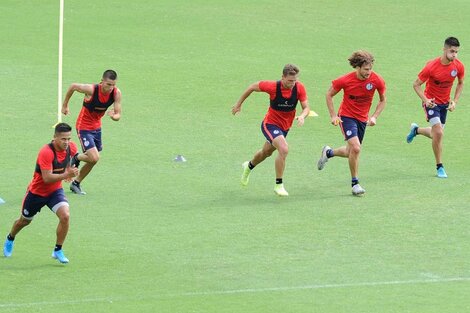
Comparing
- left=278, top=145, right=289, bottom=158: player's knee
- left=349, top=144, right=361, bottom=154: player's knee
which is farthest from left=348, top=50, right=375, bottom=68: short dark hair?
left=278, top=145, right=289, bottom=158: player's knee

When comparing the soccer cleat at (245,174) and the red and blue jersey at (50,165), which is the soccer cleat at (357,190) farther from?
the red and blue jersey at (50,165)

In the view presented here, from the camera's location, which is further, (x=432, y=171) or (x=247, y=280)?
(x=432, y=171)

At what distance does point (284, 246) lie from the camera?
60.1 feet

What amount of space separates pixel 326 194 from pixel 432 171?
2.76m

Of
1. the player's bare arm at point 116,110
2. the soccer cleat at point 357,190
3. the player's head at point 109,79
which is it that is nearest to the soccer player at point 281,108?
the soccer cleat at point 357,190

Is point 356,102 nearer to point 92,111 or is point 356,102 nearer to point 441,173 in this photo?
point 441,173

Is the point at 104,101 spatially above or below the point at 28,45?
above

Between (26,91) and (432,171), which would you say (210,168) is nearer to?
(432,171)

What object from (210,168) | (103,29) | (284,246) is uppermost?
(284,246)

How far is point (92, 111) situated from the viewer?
2170cm

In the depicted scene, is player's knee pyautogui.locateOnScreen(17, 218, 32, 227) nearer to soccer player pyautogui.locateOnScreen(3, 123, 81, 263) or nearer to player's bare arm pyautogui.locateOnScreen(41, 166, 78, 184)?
soccer player pyautogui.locateOnScreen(3, 123, 81, 263)

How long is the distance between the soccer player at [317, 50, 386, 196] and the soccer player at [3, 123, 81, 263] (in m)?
5.63

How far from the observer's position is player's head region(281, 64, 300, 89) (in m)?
21.1

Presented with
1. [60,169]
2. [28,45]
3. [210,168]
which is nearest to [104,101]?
[210,168]
